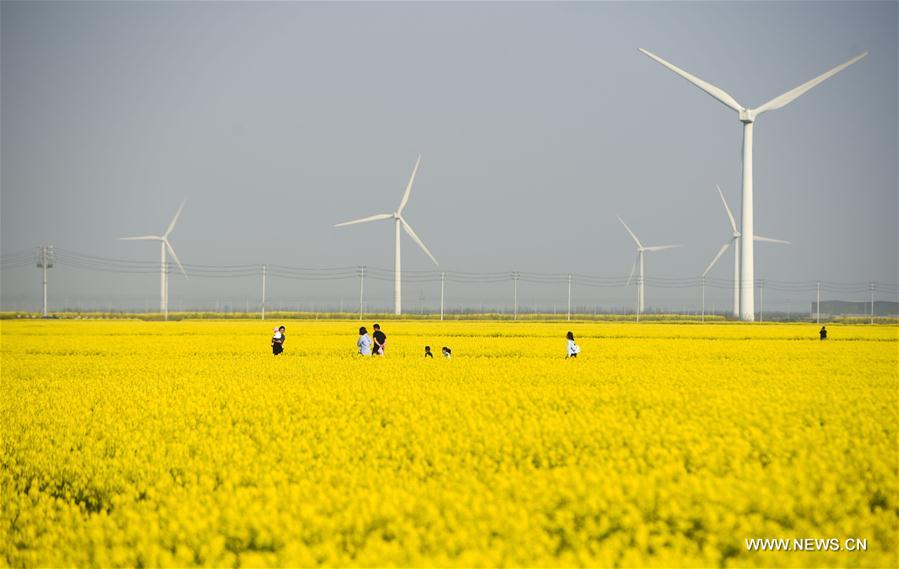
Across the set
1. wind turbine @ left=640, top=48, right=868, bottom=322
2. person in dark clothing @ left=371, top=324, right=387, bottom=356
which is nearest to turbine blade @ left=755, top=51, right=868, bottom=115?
wind turbine @ left=640, top=48, right=868, bottom=322

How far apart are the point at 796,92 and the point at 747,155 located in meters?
9.66

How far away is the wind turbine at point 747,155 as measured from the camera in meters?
71.1

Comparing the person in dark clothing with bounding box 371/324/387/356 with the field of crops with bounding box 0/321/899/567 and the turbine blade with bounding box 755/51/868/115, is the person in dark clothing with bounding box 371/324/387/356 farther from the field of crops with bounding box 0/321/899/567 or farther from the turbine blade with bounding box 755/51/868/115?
the turbine blade with bounding box 755/51/868/115

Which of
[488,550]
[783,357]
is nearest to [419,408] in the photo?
[488,550]

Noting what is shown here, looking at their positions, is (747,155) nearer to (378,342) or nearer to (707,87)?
(707,87)

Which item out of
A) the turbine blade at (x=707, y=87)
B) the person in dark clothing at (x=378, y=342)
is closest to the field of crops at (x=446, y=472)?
the person in dark clothing at (x=378, y=342)

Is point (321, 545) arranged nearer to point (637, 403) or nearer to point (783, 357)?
point (637, 403)

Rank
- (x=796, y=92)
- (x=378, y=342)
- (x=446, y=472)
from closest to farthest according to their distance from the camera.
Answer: (x=446, y=472) → (x=378, y=342) → (x=796, y=92)

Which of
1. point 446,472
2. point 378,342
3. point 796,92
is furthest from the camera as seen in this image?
point 796,92

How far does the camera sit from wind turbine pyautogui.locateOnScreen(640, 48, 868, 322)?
7112 cm

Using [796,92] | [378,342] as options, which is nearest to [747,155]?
[796,92]

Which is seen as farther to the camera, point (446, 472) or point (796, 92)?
point (796, 92)

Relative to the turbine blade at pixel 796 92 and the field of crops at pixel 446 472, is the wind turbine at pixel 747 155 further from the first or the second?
the field of crops at pixel 446 472

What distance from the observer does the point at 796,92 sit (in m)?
72.2
